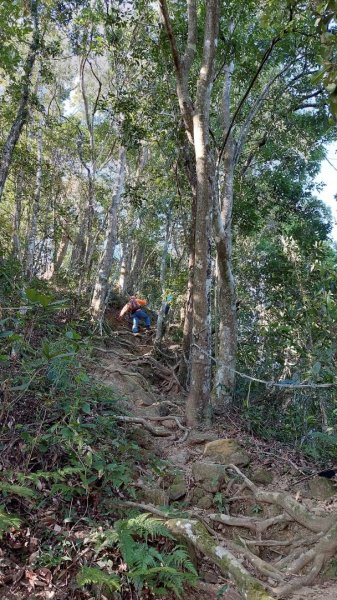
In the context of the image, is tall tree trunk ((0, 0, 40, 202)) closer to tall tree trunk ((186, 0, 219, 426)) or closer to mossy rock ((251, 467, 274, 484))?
tall tree trunk ((186, 0, 219, 426))

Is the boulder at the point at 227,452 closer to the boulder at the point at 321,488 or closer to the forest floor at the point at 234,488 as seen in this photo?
the forest floor at the point at 234,488

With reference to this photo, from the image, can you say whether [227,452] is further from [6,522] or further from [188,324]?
[188,324]

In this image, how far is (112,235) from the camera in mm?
11734

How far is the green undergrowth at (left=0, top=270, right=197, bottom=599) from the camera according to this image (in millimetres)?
3182

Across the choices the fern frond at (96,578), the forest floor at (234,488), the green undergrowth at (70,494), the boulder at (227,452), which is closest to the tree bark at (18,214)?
the forest floor at (234,488)

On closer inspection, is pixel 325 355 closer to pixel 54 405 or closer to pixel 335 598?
pixel 335 598

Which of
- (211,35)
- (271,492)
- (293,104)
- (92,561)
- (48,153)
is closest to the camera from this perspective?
(92,561)

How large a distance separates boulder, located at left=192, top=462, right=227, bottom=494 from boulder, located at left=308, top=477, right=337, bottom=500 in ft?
3.30

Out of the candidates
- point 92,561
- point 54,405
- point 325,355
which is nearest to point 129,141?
point 325,355

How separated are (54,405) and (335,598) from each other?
3.06 meters

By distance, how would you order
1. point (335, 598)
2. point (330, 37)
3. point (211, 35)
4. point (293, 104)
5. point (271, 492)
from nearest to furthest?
1. point (330, 37)
2. point (335, 598)
3. point (271, 492)
4. point (211, 35)
5. point (293, 104)

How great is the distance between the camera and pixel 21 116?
A: 927 centimetres

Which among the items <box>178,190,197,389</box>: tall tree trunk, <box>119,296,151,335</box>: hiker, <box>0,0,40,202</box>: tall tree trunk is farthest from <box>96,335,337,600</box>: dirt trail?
<box>0,0,40,202</box>: tall tree trunk

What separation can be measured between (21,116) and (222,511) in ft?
28.1
